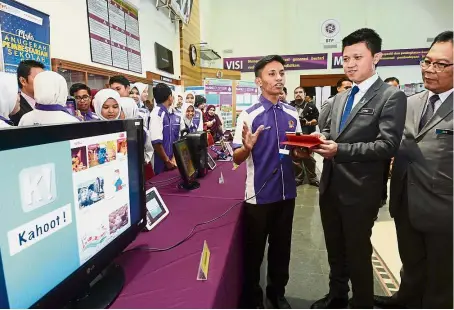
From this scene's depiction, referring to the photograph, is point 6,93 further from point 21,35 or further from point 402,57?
point 402,57

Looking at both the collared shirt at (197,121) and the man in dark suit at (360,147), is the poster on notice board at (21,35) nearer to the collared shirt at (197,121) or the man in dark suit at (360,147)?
the collared shirt at (197,121)

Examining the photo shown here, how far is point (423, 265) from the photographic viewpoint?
1450mm

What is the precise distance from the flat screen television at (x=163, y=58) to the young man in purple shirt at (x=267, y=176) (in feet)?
14.8

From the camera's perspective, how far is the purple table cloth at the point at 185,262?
2.64ft

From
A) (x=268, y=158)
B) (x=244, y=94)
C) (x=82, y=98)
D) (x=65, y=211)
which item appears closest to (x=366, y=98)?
(x=268, y=158)

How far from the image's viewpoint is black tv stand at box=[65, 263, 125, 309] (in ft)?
2.51

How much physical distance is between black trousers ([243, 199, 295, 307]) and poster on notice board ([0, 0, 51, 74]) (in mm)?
2505

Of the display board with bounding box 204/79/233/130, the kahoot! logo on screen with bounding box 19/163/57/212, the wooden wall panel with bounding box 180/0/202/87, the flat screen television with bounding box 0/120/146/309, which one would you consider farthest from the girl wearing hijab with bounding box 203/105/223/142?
the kahoot! logo on screen with bounding box 19/163/57/212

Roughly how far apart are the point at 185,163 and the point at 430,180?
1327 mm

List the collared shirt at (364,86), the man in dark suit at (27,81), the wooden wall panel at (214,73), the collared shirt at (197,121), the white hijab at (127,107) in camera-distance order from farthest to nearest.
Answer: the wooden wall panel at (214,73), the collared shirt at (197,121), the white hijab at (127,107), the man in dark suit at (27,81), the collared shirt at (364,86)

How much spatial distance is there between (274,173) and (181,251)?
701 mm

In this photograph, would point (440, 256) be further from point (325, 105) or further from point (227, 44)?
point (227, 44)

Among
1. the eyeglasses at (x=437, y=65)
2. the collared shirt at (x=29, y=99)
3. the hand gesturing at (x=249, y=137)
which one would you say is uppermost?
the collared shirt at (x=29, y=99)

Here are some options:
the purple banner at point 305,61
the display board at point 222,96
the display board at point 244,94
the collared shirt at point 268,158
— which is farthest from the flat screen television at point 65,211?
the purple banner at point 305,61
